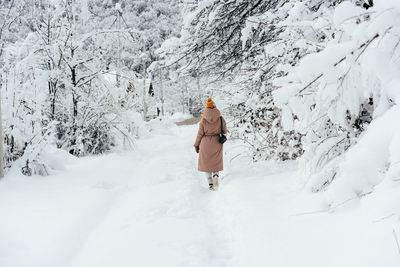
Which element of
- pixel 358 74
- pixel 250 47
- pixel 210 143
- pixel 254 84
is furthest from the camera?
pixel 210 143

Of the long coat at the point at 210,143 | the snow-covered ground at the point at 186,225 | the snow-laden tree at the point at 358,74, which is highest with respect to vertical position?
the snow-laden tree at the point at 358,74

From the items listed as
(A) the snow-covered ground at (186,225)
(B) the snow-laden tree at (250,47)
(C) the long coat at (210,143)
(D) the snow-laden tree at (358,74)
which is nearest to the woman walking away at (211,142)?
(C) the long coat at (210,143)

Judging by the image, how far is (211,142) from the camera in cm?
531

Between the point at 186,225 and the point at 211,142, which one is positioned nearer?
the point at 186,225

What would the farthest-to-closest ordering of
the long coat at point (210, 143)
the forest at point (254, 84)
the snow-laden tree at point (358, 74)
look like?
the long coat at point (210, 143) < the forest at point (254, 84) < the snow-laden tree at point (358, 74)

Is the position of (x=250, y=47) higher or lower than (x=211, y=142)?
higher

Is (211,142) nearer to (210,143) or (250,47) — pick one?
(210,143)

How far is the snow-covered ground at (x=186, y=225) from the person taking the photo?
2.01 m

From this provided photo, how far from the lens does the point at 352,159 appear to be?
1636 mm

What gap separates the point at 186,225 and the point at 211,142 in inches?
90.6

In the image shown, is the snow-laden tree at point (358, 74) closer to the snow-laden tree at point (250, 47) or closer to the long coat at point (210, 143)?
the snow-laden tree at point (250, 47)

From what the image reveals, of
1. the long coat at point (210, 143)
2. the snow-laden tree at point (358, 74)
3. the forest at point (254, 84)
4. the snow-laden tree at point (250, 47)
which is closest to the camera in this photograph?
the snow-laden tree at point (358, 74)

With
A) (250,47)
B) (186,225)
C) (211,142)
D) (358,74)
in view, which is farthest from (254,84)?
(358,74)

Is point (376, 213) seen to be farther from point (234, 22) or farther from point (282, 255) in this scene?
point (234, 22)
